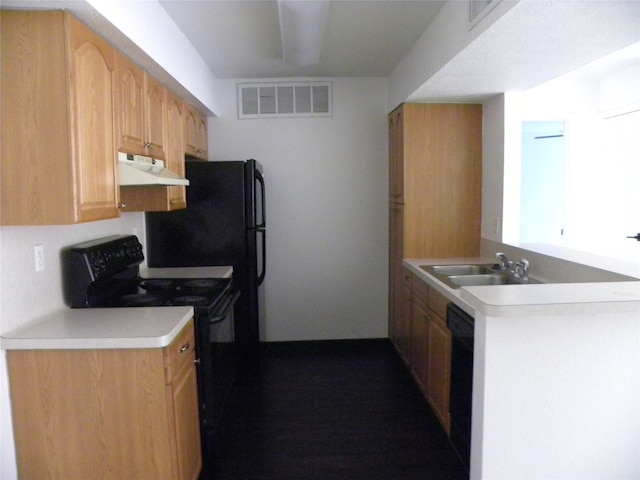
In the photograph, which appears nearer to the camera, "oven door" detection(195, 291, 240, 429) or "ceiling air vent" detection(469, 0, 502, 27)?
"ceiling air vent" detection(469, 0, 502, 27)

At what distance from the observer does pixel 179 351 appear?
6.06 feet

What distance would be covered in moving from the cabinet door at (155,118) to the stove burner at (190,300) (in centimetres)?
79

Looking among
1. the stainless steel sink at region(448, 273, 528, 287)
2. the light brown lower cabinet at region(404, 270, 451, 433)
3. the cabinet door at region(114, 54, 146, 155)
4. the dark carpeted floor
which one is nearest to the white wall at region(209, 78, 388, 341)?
the dark carpeted floor

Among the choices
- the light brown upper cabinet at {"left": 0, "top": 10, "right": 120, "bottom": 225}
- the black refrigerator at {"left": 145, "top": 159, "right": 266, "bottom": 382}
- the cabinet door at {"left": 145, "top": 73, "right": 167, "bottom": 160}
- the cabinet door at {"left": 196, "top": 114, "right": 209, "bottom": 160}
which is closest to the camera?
the light brown upper cabinet at {"left": 0, "top": 10, "right": 120, "bottom": 225}

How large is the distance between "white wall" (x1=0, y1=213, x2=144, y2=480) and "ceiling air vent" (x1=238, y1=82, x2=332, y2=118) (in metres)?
2.02

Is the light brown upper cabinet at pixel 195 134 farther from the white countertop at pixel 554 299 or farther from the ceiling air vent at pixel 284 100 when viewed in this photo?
the white countertop at pixel 554 299

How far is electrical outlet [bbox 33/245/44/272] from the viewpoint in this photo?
188 centimetres

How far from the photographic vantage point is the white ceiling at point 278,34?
2.36 meters

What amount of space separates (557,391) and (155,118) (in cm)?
234

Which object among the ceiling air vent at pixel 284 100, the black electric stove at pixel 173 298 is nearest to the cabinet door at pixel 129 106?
the black electric stove at pixel 173 298

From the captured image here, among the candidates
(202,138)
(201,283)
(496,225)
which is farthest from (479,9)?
(202,138)

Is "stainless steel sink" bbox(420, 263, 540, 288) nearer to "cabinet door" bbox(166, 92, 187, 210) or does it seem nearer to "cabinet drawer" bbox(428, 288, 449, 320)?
"cabinet drawer" bbox(428, 288, 449, 320)

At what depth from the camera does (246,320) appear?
10.6 feet

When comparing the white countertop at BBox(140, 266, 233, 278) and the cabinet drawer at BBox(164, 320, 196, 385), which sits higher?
the white countertop at BBox(140, 266, 233, 278)
